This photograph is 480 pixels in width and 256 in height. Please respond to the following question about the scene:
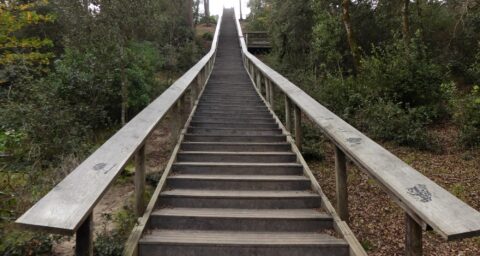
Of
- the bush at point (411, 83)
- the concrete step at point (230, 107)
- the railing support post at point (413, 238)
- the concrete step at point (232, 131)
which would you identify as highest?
the bush at point (411, 83)

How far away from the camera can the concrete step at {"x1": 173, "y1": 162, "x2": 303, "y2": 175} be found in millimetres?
4492

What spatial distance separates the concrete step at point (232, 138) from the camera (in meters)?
5.71

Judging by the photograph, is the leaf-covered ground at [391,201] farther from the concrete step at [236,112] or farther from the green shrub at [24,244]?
the green shrub at [24,244]

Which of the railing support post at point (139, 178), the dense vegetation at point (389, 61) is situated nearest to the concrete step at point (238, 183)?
the railing support post at point (139, 178)

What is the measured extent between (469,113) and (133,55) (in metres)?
7.45

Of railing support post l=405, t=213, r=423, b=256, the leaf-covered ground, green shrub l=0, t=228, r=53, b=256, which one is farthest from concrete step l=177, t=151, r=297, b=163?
railing support post l=405, t=213, r=423, b=256

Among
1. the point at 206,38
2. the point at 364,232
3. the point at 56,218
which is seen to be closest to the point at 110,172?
the point at 56,218

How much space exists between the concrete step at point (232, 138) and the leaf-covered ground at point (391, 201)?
0.74 metres

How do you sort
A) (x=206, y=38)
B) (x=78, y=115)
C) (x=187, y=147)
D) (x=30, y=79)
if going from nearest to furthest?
(x=187, y=147), (x=30, y=79), (x=78, y=115), (x=206, y=38)

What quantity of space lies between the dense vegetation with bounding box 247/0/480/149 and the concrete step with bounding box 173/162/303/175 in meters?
3.04

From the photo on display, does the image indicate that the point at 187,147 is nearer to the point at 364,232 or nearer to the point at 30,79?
the point at 364,232

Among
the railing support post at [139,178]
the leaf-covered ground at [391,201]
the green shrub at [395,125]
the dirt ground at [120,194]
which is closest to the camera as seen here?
the railing support post at [139,178]

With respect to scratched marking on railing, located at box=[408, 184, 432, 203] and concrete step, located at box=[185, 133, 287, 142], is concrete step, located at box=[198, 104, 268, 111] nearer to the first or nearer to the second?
concrete step, located at box=[185, 133, 287, 142]

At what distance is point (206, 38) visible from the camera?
986 inches
